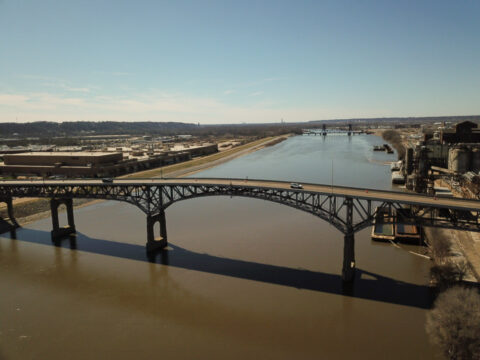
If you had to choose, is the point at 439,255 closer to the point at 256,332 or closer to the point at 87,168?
the point at 256,332

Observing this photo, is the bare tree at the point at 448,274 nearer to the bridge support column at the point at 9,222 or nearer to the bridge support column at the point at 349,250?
the bridge support column at the point at 349,250

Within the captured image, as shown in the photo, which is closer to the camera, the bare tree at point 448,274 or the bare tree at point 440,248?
the bare tree at point 448,274

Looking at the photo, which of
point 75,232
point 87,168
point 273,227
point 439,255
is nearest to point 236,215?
point 273,227

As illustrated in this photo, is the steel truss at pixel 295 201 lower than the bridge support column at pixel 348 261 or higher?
higher

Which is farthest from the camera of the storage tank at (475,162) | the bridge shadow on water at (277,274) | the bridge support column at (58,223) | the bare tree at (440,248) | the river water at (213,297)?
the storage tank at (475,162)

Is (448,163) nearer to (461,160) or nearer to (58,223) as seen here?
(461,160)

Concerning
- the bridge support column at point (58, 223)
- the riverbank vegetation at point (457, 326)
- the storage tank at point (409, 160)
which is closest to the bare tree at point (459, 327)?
the riverbank vegetation at point (457, 326)

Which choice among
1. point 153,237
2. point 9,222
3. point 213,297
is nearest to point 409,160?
point 153,237
